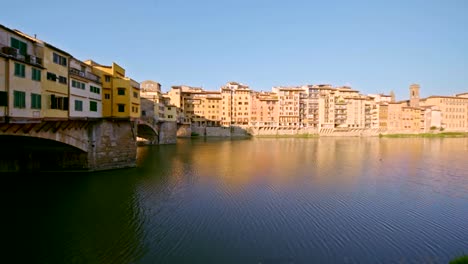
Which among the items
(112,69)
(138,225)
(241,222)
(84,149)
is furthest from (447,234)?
(112,69)

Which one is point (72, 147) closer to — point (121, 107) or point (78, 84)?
point (78, 84)

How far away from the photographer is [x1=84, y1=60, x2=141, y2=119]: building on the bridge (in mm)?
24516

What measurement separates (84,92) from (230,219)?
55.4 ft

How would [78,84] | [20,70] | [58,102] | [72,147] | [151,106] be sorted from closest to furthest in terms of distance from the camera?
[20,70]
[58,102]
[78,84]
[72,147]
[151,106]

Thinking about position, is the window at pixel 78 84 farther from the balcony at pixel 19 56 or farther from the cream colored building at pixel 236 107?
the cream colored building at pixel 236 107

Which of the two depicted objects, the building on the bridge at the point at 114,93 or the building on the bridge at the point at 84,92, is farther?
the building on the bridge at the point at 114,93

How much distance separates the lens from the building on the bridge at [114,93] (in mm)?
24516

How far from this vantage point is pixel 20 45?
49.7 ft

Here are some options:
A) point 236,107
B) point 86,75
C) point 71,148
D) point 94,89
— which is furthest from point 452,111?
point 71,148

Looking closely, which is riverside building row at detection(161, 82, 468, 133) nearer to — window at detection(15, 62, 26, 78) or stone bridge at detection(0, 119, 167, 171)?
Result: stone bridge at detection(0, 119, 167, 171)

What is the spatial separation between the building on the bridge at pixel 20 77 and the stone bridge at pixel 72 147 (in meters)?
2.29

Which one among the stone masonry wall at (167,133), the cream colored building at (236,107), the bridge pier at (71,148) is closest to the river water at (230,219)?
the bridge pier at (71,148)

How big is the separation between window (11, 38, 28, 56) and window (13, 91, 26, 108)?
2.49 metres

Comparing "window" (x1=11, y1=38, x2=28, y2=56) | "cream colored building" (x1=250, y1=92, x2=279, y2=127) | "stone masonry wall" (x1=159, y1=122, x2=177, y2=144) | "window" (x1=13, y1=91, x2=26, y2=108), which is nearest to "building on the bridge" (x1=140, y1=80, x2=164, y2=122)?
"stone masonry wall" (x1=159, y1=122, x2=177, y2=144)
